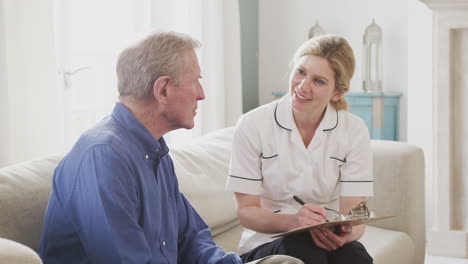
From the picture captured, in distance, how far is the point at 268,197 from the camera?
222 centimetres

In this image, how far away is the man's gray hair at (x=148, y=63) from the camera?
1624mm

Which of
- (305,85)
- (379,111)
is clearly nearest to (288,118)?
(305,85)

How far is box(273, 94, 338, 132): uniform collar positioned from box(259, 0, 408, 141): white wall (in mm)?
2527

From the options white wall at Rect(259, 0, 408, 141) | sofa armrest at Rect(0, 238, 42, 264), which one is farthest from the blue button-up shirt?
white wall at Rect(259, 0, 408, 141)

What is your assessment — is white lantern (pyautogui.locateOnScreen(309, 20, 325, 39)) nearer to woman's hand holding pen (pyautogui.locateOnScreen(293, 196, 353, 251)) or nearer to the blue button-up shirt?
woman's hand holding pen (pyautogui.locateOnScreen(293, 196, 353, 251))

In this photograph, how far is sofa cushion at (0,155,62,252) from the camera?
1.69 m

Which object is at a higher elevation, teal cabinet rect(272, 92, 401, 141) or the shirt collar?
the shirt collar

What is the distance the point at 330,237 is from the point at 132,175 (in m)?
0.73

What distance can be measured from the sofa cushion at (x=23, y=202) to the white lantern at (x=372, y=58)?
10.4 ft

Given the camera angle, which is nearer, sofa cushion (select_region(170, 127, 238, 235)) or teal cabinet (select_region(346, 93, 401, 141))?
sofa cushion (select_region(170, 127, 238, 235))

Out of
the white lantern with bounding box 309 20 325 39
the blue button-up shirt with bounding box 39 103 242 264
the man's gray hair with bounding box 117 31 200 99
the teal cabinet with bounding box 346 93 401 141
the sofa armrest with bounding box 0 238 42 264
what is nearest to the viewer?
the sofa armrest with bounding box 0 238 42 264

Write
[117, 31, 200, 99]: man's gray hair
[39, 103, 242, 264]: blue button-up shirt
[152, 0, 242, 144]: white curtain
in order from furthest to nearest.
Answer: [152, 0, 242, 144]: white curtain → [117, 31, 200, 99]: man's gray hair → [39, 103, 242, 264]: blue button-up shirt

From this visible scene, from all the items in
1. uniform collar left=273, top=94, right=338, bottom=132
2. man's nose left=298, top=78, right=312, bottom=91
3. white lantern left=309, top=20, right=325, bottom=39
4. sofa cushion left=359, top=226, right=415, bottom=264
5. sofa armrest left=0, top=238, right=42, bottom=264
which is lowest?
sofa cushion left=359, top=226, right=415, bottom=264

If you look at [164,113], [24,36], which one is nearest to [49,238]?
[164,113]
